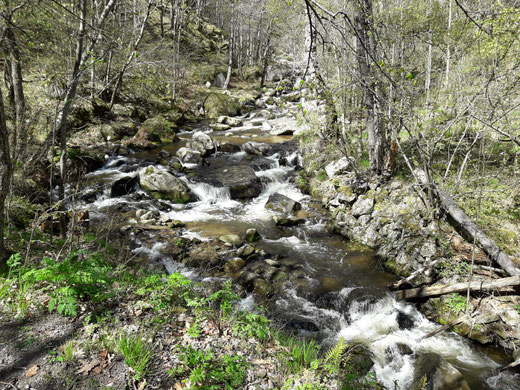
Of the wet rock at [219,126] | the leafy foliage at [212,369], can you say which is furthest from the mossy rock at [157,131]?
the leafy foliage at [212,369]

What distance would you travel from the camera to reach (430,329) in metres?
5.44

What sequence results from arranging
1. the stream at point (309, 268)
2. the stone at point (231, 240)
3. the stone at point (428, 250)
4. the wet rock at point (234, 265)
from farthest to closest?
the stone at point (231, 240), the wet rock at point (234, 265), the stone at point (428, 250), the stream at point (309, 268)

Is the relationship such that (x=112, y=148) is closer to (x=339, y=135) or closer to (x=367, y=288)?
(x=339, y=135)

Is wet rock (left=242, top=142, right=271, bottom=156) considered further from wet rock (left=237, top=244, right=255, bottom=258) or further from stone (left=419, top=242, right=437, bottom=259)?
stone (left=419, top=242, right=437, bottom=259)

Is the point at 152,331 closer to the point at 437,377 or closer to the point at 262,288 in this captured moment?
the point at 262,288

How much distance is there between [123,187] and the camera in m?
10.7

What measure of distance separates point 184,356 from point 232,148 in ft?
43.4

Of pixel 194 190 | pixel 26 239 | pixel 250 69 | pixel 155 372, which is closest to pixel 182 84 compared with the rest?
pixel 250 69

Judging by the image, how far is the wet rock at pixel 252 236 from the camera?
845 centimetres

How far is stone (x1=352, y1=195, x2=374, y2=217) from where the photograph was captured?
8438 millimetres

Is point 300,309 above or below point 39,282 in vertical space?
below

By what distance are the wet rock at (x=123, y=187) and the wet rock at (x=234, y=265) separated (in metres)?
5.95

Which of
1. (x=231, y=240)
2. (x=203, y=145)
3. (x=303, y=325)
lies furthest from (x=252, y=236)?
(x=203, y=145)

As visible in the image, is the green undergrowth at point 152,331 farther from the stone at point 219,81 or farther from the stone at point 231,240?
the stone at point 219,81
